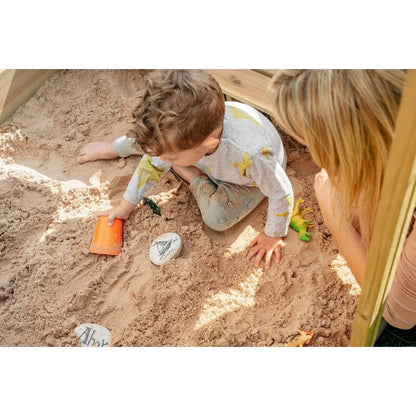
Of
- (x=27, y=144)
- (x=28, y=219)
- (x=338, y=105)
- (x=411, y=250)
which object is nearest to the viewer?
(x=338, y=105)

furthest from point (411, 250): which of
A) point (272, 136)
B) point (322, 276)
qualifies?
point (272, 136)

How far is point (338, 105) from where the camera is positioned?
2.94 feet

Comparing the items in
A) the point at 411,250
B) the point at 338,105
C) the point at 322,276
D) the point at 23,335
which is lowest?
the point at 23,335

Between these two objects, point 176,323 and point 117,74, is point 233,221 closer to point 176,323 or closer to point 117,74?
point 176,323

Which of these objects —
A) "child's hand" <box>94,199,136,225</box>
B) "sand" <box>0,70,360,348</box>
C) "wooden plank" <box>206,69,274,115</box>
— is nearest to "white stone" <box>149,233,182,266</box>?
"sand" <box>0,70,360,348</box>

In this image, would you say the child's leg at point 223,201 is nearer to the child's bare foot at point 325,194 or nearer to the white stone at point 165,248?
the white stone at point 165,248

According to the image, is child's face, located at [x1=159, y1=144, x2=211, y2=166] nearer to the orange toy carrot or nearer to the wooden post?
the orange toy carrot

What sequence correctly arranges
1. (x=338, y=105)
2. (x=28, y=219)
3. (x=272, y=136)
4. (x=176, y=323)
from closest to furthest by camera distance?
(x=338, y=105) < (x=176, y=323) < (x=272, y=136) < (x=28, y=219)

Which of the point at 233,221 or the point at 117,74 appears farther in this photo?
the point at 117,74

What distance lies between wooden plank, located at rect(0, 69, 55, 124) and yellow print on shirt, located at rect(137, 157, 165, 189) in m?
0.68

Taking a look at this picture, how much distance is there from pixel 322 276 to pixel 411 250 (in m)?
0.37

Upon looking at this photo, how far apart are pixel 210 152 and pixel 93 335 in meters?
0.59

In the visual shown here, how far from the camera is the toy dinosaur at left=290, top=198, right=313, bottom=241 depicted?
1646 millimetres

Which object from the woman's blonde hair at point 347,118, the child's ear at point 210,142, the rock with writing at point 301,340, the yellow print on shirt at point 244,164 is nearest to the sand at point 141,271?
the rock with writing at point 301,340
